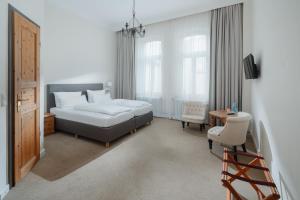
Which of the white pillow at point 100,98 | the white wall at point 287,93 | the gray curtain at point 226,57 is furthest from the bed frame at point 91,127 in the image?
the white wall at point 287,93

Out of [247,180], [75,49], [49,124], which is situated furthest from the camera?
[75,49]

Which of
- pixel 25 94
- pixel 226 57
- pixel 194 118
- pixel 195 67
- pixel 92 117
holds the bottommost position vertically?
pixel 194 118

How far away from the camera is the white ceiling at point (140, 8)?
4449mm

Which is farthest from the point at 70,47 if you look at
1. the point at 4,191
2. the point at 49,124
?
the point at 4,191

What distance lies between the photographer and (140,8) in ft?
15.9

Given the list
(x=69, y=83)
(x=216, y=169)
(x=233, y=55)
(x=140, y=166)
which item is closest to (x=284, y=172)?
(x=216, y=169)

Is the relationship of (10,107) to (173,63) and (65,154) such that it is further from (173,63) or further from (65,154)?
(173,63)

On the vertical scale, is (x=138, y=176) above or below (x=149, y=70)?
below

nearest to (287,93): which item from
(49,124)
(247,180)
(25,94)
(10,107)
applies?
(247,180)

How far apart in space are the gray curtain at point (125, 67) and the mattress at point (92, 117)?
8.15ft

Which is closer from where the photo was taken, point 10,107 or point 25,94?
point 10,107

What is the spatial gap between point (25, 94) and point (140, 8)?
3.97 metres

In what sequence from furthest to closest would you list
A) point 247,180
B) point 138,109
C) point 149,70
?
point 149,70 → point 138,109 → point 247,180

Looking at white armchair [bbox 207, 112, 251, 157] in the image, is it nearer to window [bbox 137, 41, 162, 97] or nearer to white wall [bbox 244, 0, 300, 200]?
white wall [bbox 244, 0, 300, 200]
